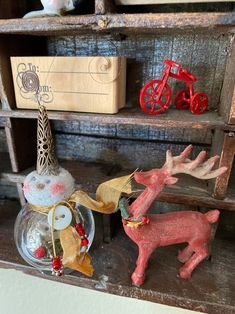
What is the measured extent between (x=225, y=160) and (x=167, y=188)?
14 centimetres

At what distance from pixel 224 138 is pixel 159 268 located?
0.33 m

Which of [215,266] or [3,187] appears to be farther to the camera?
[3,187]

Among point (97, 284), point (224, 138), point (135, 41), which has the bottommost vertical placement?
point (97, 284)

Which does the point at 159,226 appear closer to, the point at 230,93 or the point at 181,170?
the point at 181,170

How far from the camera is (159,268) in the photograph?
24.6 inches

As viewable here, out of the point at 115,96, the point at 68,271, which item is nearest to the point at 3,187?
the point at 68,271

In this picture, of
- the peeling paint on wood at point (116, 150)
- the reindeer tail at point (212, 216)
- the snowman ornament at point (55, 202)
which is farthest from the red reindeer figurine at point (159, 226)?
the peeling paint on wood at point (116, 150)

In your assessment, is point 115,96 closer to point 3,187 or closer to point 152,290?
point 152,290

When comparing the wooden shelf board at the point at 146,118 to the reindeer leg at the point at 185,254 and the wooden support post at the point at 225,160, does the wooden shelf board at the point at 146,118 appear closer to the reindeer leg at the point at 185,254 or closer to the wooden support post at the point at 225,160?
the wooden support post at the point at 225,160

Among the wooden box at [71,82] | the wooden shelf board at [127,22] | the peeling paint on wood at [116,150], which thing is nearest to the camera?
the wooden shelf board at [127,22]

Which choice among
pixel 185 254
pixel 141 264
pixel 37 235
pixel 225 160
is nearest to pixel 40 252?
pixel 37 235

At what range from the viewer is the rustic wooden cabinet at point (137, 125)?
0.52 meters

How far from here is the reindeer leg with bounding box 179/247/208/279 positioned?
1.86 ft

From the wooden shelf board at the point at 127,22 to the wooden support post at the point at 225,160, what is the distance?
0.20 metres
